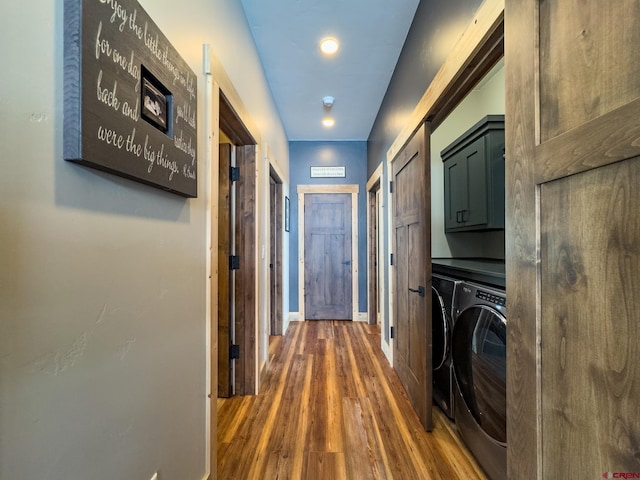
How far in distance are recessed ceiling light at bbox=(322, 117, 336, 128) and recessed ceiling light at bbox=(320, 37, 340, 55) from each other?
1.25 metres

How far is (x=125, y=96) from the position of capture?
A: 73cm

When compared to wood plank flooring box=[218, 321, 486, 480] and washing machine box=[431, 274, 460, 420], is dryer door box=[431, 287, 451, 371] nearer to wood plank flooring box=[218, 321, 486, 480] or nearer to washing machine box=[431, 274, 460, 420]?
washing machine box=[431, 274, 460, 420]

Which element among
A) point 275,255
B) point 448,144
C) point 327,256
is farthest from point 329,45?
point 327,256

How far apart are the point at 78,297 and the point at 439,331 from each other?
1858 millimetres

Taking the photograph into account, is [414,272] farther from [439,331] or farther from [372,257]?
[372,257]

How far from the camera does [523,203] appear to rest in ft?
2.61

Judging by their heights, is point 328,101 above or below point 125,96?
above

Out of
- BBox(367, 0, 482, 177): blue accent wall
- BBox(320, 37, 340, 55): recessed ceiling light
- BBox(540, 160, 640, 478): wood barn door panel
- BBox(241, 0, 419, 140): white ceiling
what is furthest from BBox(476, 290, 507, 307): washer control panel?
BBox(320, 37, 340, 55): recessed ceiling light

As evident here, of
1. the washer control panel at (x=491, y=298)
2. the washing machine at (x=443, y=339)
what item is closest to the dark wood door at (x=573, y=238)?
the washer control panel at (x=491, y=298)

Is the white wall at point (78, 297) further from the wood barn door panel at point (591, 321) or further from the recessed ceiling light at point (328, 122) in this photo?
the recessed ceiling light at point (328, 122)

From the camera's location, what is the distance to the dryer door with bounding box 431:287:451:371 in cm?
171

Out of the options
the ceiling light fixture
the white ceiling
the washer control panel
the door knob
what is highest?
the white ceiling

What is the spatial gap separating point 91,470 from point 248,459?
42.7 inches

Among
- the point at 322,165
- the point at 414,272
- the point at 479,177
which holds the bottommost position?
the point at 414,272
